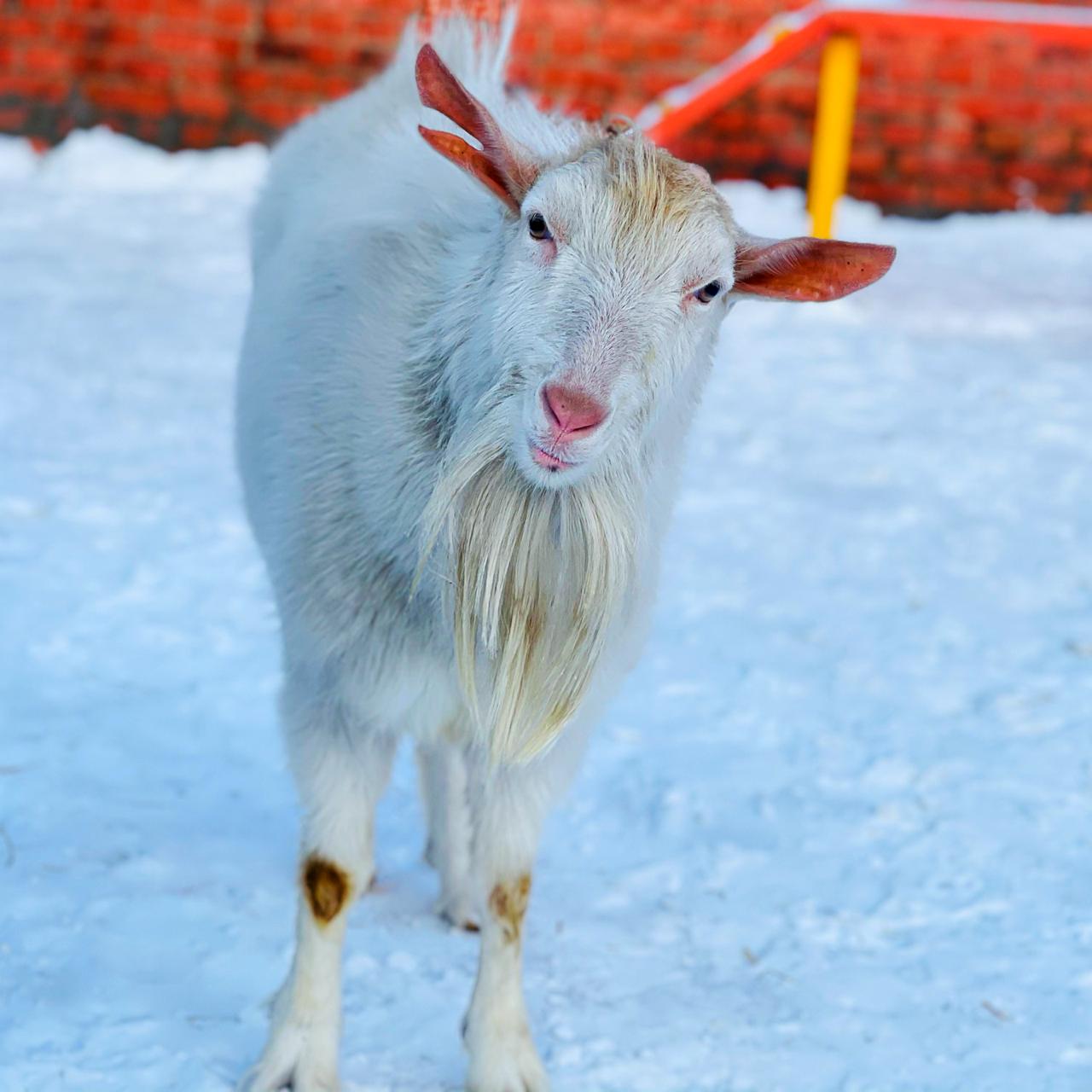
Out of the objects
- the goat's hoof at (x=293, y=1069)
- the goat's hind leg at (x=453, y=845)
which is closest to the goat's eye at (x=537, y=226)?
the goat's hind leg at (x=453, y=845)

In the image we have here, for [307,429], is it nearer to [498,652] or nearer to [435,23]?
[498,652]

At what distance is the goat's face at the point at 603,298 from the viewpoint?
1.82 metres

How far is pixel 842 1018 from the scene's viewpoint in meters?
2.61

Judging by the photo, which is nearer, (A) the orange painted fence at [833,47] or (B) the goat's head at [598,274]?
(B) the goat's head at [598,274]

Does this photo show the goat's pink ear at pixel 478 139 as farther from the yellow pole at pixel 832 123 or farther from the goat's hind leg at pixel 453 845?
the yellow pole at pixel 832 123

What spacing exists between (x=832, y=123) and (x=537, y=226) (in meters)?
5.71

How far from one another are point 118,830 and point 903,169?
6799 mm

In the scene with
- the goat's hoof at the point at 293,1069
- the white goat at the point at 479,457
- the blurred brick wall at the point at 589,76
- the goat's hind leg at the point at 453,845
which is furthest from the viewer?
the blurred brick wall at the point at 589,76

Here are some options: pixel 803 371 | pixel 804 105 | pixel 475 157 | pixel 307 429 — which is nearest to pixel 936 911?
pixel 307 429

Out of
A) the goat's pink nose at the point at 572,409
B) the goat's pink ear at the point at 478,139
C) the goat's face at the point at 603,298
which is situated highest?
the goat's pink ear at the point at 478,139

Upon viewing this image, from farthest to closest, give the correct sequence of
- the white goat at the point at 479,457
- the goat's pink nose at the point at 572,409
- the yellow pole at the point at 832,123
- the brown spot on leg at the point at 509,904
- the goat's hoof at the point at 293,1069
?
the yellow pole at the point at 832,123 < the brown spot on leg at the point at 509,904 < the goat's hoof at the point at 293,1069 < the white goat at the point at 479,457 < the goat's pink nose at the point at 572,409

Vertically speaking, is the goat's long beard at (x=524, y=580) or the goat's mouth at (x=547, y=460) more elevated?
the goat's mouth at (x=547, y=460)

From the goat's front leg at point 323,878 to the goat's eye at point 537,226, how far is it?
2.78ft

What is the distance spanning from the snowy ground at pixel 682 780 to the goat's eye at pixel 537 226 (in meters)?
1.34
